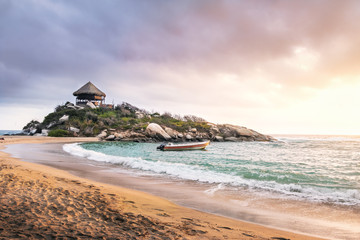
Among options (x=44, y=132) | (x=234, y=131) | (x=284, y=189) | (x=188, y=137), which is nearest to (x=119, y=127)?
(x=188, y=137)

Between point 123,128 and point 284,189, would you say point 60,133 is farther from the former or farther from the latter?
point 284,189

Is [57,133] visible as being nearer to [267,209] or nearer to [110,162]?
[110,162]

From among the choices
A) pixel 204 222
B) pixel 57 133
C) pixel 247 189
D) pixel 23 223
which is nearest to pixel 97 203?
pixel 23 223

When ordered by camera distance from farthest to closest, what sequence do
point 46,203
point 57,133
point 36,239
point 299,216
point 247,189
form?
1. point 57,133
2. point 247,189
3. point 299,216
4. point 46,203
5. point 36,239

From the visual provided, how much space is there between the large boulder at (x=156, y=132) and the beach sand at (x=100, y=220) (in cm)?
4778

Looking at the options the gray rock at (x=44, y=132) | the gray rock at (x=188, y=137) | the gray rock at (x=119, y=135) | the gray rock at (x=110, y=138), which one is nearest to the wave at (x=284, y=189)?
the gray rock at (x=110, y=138)

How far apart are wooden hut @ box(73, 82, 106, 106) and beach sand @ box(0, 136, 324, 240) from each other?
73943 millimetres

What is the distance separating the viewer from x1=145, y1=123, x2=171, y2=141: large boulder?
54.1 m

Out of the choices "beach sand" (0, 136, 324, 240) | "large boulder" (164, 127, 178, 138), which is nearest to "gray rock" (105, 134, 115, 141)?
"large boulder" (164, 127, 178, 138)

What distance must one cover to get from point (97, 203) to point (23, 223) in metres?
1.95

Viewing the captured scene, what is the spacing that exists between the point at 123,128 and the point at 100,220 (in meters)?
55.1

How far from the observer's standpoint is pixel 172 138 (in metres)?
55.8

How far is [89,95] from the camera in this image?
7612cm

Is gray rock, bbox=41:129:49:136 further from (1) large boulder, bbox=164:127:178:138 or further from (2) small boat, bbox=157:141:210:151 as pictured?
(2) small boat, bbox=157:141:210:151
